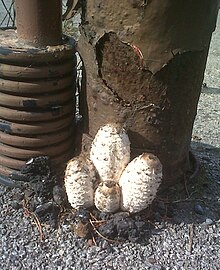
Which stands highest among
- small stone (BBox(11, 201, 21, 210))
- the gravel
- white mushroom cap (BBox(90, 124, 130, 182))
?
white mushroom cap (BBox(90, 124, 130, 182))

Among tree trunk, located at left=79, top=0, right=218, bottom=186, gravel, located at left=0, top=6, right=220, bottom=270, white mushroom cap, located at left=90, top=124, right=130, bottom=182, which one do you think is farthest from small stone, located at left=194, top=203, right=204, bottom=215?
white mushroom cap, located at left=90, top=124, right=130, bottom=182

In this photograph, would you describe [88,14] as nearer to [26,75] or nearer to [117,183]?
[26,75]

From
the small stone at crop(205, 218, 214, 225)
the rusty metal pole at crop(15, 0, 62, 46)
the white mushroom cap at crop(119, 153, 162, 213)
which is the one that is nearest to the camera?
the white mushroom cap at crop(119, 153, 162, 213)

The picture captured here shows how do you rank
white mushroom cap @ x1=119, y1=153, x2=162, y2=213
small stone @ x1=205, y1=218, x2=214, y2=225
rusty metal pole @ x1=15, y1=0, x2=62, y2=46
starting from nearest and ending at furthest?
1. white mushroom cap @ x1=119, y1=153, x2=162, y2=213
2. rusty metal pole @ x1=15, y1=0, x2=62, y2=46
3. small stone @ x1=205, y1=218, x2=214, y2=225

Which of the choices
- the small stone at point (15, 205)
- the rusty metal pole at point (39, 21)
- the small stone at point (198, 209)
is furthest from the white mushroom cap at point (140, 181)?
the rusty metal pole at point (39, 21)

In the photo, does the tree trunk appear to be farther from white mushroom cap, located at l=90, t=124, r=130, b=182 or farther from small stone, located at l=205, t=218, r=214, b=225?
small stone, located at l=205, t=218, r=214, b=225

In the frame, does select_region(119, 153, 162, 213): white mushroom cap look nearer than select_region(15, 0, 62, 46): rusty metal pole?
Yes

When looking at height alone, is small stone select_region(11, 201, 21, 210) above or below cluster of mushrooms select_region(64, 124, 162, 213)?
below

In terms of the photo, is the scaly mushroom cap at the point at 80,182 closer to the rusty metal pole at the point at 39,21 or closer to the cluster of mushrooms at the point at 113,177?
the cluster of mushrooms at the point at 113,177
